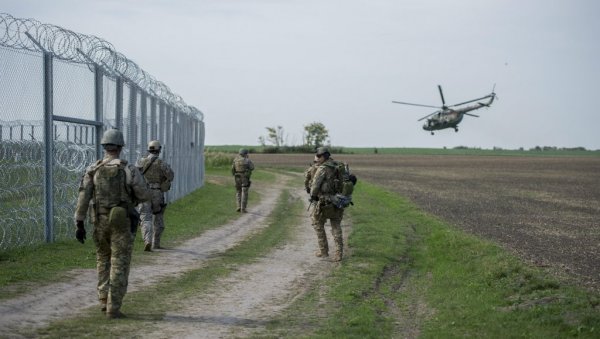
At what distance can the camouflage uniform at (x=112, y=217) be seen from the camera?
Result: 8.67m

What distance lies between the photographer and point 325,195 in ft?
46.4

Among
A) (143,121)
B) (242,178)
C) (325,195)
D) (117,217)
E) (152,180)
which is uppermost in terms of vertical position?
(143,121)

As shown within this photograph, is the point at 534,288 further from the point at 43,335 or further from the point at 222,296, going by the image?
the point at 43,335

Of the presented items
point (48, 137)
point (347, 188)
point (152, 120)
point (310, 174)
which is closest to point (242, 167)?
point (152, 120)

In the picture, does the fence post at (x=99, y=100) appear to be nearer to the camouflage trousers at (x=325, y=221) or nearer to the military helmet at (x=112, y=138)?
the camouflage trousers at (x=325, y=221)

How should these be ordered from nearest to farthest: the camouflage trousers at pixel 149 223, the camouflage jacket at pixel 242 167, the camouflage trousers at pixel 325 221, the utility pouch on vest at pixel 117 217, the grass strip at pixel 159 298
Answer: the grass strip at pixel 159 298 → the utility pouch on vest at pixel 117 217 → the camouflage trousers at pixel 325 221 → the camouflage trousers at pixel 149 223 → the camouflage jacket at pixel 242 167

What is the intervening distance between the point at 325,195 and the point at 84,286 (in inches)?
194

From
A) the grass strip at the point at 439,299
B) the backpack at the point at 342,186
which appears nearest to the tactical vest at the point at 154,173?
the backpack at the point at 342,186

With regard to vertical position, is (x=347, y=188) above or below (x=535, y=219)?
above

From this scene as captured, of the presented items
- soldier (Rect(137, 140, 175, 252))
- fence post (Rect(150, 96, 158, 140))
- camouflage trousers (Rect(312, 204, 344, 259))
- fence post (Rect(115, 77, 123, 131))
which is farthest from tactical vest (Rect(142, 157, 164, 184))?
fence post (Rect(150, 96, 158, 140))

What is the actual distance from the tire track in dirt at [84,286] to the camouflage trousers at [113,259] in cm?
47

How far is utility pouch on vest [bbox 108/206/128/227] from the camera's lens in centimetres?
865

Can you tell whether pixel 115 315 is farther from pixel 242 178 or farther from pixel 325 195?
pixel 242 178

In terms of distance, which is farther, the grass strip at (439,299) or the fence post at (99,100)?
the fence post at (99,100)
